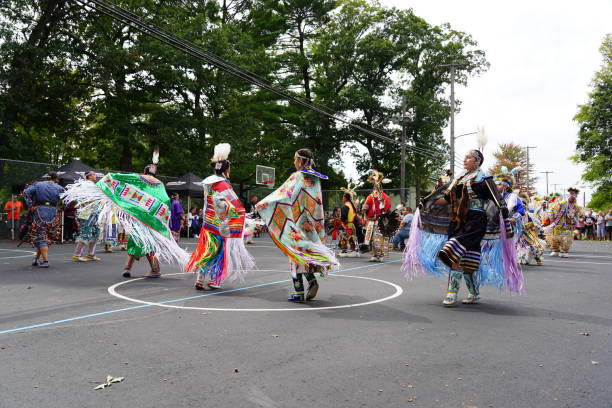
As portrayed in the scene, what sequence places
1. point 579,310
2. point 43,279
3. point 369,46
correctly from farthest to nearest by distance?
point 369,46 < point 43,279 < point 579,310

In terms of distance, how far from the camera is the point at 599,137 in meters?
36.0

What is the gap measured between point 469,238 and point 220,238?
139 inches

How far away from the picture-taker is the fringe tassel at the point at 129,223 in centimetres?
852

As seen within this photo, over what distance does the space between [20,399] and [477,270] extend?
17.8 feet

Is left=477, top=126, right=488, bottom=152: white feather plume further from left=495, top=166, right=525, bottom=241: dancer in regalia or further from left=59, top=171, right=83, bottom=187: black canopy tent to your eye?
left=59, top=171, right=83, bottom=187: black canopy tent

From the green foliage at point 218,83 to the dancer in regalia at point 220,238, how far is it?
17391mm

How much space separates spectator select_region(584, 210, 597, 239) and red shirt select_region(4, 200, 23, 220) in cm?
2878

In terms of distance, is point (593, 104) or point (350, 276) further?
point (593, 104)

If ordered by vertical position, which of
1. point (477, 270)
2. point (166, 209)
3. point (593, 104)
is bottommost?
point (477, 270)

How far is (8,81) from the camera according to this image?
20.9 metres

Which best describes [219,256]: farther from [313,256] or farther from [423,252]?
[423,252]

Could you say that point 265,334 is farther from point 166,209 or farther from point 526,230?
point 526,230

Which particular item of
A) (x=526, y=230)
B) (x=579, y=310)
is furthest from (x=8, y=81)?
(x=579, y=310)

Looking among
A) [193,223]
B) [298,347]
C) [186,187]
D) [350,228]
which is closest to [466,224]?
[298,347]
